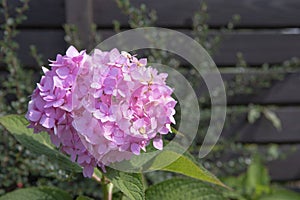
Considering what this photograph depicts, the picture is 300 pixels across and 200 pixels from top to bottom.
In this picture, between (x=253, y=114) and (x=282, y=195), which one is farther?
(x=253, y=114)

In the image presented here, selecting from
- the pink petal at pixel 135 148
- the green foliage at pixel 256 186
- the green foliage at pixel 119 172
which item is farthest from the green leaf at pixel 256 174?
the pink petal at pixel 135 148

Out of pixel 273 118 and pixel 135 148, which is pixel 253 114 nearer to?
pixel 273 118

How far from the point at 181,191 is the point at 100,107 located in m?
0.42

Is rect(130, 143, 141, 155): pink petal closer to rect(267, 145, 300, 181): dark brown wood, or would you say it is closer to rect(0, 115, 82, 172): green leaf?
rect(0, 115, 82, 172): green leaf

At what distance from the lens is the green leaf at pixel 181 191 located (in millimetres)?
1211

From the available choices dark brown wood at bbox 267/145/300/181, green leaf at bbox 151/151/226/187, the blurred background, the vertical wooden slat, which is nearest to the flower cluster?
green leaf at bbox 151/151/226/187

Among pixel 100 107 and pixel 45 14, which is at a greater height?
pixel 45 14

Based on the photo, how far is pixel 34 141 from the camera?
1.13 metres

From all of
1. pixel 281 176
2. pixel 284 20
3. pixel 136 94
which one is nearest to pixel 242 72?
pixel 284 20

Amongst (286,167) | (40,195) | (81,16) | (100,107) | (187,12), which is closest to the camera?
(100,107)

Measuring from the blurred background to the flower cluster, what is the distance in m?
0.91

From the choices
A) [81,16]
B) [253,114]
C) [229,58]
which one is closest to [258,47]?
[229,58]

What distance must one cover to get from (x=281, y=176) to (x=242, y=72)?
558 millimetres

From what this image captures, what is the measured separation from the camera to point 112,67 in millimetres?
914
